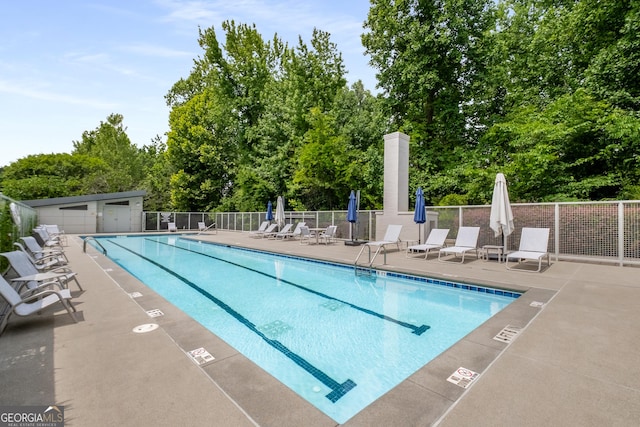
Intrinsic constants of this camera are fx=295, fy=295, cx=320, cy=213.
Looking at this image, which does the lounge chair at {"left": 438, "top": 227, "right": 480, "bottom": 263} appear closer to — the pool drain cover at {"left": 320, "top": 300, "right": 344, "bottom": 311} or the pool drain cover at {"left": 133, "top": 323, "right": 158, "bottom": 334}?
the pool drain cover at {"left": 320, "top": 300, "right": 344, "bottom": 311}

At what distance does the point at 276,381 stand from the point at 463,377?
4.78 feet

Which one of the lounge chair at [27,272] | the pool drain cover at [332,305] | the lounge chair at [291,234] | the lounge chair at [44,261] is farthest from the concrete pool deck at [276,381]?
the lounge chair at [291,234]

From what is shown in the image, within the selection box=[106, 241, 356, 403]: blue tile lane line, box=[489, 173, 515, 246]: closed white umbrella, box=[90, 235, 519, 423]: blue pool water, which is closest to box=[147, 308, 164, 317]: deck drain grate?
box=[90, 235, 519, 423]: blue pool water

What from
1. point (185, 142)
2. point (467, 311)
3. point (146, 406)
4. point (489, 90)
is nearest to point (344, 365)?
point (146, 406)

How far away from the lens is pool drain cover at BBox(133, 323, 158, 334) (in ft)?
10.6

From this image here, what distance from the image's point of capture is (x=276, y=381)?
2.27 meters

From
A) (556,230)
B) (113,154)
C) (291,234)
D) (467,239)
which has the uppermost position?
(113,154)

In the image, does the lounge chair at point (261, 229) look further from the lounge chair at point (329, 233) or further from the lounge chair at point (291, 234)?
the lounge chair at point (329, 233)

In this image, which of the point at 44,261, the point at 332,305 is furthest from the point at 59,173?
the point at 332,305

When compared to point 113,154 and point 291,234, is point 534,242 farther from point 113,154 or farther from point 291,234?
point 113,154

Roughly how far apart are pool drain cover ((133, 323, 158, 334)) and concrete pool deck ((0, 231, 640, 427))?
6 centimetres

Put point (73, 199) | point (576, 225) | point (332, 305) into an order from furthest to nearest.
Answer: point (73, 199) → point (576, 225) → point (332, 305)

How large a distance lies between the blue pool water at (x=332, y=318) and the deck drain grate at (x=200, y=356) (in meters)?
0.81

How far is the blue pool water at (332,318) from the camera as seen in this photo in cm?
304
